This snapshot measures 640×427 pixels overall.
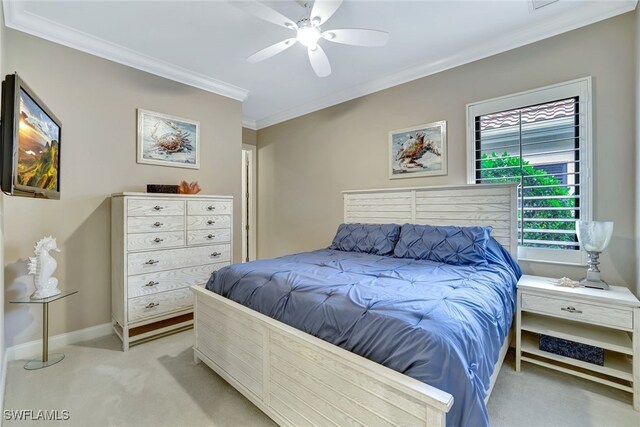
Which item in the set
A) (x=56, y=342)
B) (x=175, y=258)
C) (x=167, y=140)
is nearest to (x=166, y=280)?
(x=175, y=258)

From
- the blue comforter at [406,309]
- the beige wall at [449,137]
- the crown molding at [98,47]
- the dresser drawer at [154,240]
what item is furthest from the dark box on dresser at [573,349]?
the crown molding at [98,47]

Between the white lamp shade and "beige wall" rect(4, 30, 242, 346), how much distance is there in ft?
12.7

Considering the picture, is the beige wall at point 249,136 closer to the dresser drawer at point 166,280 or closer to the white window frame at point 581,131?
the dresser drawer at point 166,280

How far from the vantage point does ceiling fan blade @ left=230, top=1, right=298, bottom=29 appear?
1.77 meters

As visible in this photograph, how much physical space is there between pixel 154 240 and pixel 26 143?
1235 millimetres

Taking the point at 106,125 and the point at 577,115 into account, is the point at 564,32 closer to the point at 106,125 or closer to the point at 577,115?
the point at 577,115

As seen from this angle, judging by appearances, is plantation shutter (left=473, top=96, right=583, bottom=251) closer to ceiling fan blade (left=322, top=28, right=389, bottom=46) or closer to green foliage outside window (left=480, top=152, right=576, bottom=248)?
green foliage outside window (left=480, top=152, right=576, bottom=248)

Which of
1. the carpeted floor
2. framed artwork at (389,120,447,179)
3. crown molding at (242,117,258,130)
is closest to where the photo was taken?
the carpeted floor

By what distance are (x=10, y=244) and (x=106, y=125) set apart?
129 cm

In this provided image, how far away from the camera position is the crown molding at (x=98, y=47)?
7.51 feet

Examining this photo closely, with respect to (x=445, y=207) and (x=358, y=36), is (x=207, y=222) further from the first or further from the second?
(x=445, y=207)

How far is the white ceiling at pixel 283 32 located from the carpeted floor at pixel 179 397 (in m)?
2.74

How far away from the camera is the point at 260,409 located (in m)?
1.68

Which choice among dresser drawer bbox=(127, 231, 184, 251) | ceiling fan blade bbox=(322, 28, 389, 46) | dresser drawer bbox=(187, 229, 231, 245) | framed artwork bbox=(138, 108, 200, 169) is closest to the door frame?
framed artwork bbox=(138, 108, 200, 169)
